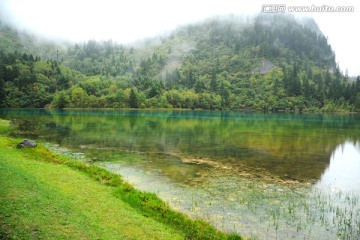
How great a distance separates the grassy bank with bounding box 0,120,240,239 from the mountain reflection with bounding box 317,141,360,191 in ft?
57.7

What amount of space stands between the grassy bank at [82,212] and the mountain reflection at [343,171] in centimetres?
1759

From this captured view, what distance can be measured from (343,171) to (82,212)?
3238 cm

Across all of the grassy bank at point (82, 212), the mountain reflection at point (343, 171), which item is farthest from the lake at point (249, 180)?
the grassy bank at point (82, 212)

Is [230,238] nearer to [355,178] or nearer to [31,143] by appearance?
[355,178]

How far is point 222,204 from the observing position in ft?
69.8

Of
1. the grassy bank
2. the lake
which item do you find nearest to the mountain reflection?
the lake

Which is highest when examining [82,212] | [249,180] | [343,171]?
[82,212]

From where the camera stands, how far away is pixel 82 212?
50.1 feet

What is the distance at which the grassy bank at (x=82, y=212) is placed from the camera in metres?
12.5

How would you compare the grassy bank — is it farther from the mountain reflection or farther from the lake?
the mountain reflection

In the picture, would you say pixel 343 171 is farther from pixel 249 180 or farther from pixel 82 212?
pixel 82 212

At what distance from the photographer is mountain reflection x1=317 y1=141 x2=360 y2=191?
28.6 meters

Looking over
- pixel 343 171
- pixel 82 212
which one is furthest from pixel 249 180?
pixel 82 212

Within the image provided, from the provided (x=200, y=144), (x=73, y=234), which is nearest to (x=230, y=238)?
(x=73, y=234)
